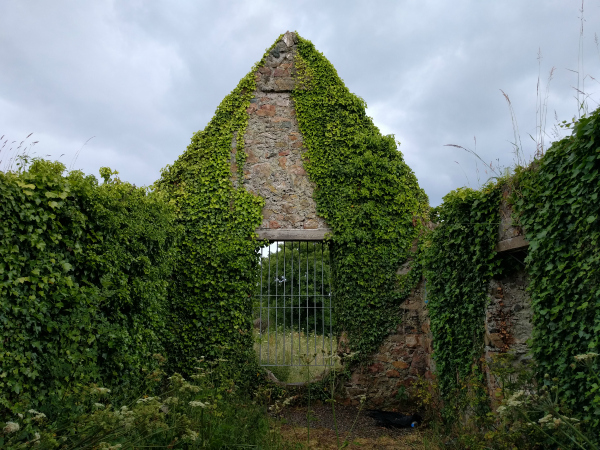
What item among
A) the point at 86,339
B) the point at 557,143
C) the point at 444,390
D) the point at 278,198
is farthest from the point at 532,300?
the point at 278,198

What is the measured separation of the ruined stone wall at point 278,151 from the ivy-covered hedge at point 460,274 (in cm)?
242

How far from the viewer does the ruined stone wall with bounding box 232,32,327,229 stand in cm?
793

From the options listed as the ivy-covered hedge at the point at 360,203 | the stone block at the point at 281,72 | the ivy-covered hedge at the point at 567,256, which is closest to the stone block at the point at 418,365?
the ivy-covered hedge at the point at 360,203

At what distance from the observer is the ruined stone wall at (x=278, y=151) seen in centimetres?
793

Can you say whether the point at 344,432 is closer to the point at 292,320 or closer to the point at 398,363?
the point at 398,363

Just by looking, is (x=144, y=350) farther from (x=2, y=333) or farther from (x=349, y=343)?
(x=349, y=343)

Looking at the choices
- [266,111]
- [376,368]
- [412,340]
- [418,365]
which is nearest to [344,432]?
[376,368]

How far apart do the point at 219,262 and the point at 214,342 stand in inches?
50.6

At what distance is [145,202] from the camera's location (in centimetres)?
559

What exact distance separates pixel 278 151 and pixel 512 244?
469 cm

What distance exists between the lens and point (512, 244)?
4523 mm

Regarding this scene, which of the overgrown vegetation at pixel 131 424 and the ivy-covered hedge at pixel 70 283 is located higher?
the ivy-covered hedge at pixel 70 283

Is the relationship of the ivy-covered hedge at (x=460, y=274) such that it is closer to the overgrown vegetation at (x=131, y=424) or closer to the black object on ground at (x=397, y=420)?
the black object on ground at (x=397, y=420)

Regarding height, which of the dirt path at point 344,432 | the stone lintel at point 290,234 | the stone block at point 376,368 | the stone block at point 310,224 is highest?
the stone block at point 310,224
